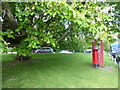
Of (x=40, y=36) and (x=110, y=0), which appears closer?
(x=40, y=36)

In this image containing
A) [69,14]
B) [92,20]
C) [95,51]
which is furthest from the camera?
[95,51]

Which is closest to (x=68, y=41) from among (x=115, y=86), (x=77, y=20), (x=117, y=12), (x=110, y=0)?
(x=117, y=12)

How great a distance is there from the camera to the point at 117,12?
4.97 m

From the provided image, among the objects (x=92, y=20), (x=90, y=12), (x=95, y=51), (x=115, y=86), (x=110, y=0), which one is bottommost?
(x=115, y=86)

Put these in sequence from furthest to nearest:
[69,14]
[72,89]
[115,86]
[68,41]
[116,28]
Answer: [68,41] < [116,28] < [115,86] < [72,89] < [69,14]

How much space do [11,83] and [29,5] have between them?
2642 millimetres

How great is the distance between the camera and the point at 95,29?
2777 millimetres

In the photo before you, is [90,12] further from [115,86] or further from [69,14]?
[115,86]

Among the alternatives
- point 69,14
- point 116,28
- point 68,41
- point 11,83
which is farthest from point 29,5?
point 68,41

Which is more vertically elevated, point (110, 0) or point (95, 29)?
point (110, 0)

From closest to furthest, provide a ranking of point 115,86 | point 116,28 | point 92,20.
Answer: point 92,20 < point 115,86 < point 116,28

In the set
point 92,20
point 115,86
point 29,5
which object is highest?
point 29,5

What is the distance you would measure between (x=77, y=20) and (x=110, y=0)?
2329 mm

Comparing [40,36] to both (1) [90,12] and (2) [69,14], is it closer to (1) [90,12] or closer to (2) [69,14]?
(2) [69,14]
